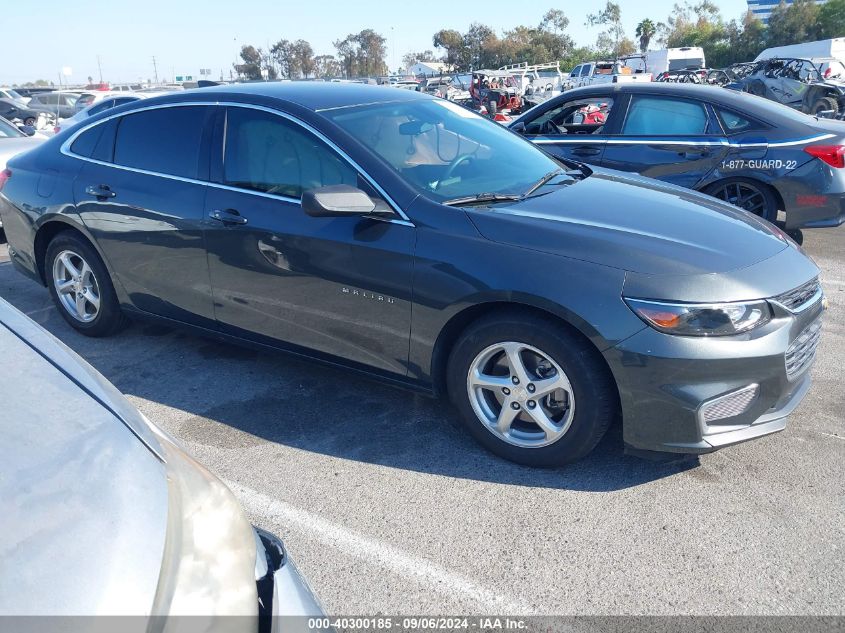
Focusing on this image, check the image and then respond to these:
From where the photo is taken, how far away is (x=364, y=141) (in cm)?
363

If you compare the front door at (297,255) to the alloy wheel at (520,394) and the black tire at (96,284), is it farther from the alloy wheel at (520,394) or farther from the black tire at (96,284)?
the black tire at (96,284)

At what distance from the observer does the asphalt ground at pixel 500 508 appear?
255cm

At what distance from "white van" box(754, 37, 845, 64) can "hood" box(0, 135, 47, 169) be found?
101 feet

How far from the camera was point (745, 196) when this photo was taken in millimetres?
6789

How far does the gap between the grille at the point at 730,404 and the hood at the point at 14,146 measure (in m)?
7.76

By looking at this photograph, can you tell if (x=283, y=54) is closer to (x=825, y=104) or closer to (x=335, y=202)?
Result: (x=825, y=104)

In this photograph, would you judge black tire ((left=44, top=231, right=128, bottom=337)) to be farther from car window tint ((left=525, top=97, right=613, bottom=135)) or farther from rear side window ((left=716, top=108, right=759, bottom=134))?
rear side window ((left=716, top=108, right=759, bottom=134))

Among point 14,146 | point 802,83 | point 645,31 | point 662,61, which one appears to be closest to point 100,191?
point 14,146

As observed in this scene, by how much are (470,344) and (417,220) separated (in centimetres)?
Result: 62

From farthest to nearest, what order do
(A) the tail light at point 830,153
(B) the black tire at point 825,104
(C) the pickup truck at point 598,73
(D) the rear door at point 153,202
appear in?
(C) the pickup truck at point 598,73
(B) the black tire at point 825,104
(A) the tail light at point 830,153
(D) the rear door at point 153,202

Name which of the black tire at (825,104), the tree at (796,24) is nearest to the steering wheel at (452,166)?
the black tire at (825,104)

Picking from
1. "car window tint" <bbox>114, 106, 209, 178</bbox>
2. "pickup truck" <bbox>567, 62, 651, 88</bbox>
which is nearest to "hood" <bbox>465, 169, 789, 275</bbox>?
"car window tint" <bbox>114, 106, 209, 178</bbox>

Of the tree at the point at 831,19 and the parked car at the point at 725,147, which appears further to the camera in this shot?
the tree at the point at 831,19

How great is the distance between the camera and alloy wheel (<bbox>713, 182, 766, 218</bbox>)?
6.73 m
